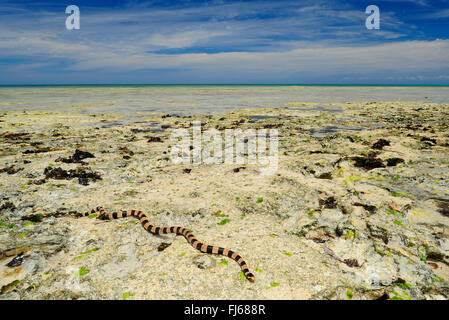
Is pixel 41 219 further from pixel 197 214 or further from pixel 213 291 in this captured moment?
pixel 213 291

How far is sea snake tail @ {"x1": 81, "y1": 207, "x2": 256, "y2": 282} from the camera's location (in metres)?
4.06

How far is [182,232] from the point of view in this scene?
505 cm

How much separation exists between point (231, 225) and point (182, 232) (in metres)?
1.03

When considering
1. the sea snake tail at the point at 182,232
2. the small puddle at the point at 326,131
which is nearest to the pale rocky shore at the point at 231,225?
the sea snake tail at the point at 182,232

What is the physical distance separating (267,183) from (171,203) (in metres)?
2.78

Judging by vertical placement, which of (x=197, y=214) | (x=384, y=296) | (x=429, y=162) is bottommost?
(x=384, y=296)

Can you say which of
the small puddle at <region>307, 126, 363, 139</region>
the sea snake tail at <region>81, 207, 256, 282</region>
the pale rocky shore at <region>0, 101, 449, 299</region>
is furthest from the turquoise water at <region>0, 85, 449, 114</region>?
the sea snake tail at <region>81, 207, 256, 282</region>

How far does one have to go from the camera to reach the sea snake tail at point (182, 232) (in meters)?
4.06

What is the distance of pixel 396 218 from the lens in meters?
5.38

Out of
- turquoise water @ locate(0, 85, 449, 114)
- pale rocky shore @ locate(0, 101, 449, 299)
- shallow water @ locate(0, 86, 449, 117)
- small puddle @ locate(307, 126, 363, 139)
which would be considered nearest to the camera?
pale rocky shore @ locate(0, 101, 449, 299)

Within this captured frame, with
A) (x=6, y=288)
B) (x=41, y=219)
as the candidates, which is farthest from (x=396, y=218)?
(x=41, y=219)

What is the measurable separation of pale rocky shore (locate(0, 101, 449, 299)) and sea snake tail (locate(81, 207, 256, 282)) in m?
0.11

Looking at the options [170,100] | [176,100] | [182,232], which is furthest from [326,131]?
[170,100]

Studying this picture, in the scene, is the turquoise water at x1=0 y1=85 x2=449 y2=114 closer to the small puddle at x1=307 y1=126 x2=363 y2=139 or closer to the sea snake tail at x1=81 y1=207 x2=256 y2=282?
the small puddle at x1=307 y1=126 x2=363 y2=139
